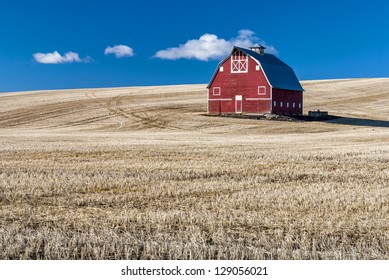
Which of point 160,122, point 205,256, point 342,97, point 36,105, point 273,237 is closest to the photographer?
point 205,256

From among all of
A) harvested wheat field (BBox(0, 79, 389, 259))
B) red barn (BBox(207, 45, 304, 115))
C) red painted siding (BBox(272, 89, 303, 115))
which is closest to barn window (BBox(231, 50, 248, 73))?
red barn (BBox(207, 45, 304, 115))

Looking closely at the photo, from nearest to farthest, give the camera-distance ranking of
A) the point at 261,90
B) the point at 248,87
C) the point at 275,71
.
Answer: the point at 261,90 → the point at 248,87 → the point at 275,71

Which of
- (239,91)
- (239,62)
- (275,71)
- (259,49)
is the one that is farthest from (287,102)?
(259,49)

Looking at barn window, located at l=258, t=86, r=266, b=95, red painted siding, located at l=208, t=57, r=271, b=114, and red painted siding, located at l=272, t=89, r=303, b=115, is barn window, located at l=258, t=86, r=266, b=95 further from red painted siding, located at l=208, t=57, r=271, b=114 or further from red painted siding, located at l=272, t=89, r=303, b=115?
red painted siding, located at l=272, t=89, r=303, b=115

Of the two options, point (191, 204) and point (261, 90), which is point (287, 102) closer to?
point (261, 90)

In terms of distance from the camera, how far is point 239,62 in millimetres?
70438

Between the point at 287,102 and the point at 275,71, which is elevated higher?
the point at 275,71

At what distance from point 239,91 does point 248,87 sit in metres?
1.23

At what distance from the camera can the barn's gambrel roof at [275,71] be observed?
69.6 meters

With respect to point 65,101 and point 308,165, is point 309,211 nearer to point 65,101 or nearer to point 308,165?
point 308,165

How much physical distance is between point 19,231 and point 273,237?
174 inches

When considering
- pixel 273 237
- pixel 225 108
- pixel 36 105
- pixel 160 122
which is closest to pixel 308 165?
pixel 273 237

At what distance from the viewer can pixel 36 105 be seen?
78000mm

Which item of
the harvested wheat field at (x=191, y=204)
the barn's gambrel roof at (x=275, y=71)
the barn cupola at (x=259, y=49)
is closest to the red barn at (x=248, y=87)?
the barn's gambrel roof at (x=275, y=71)
